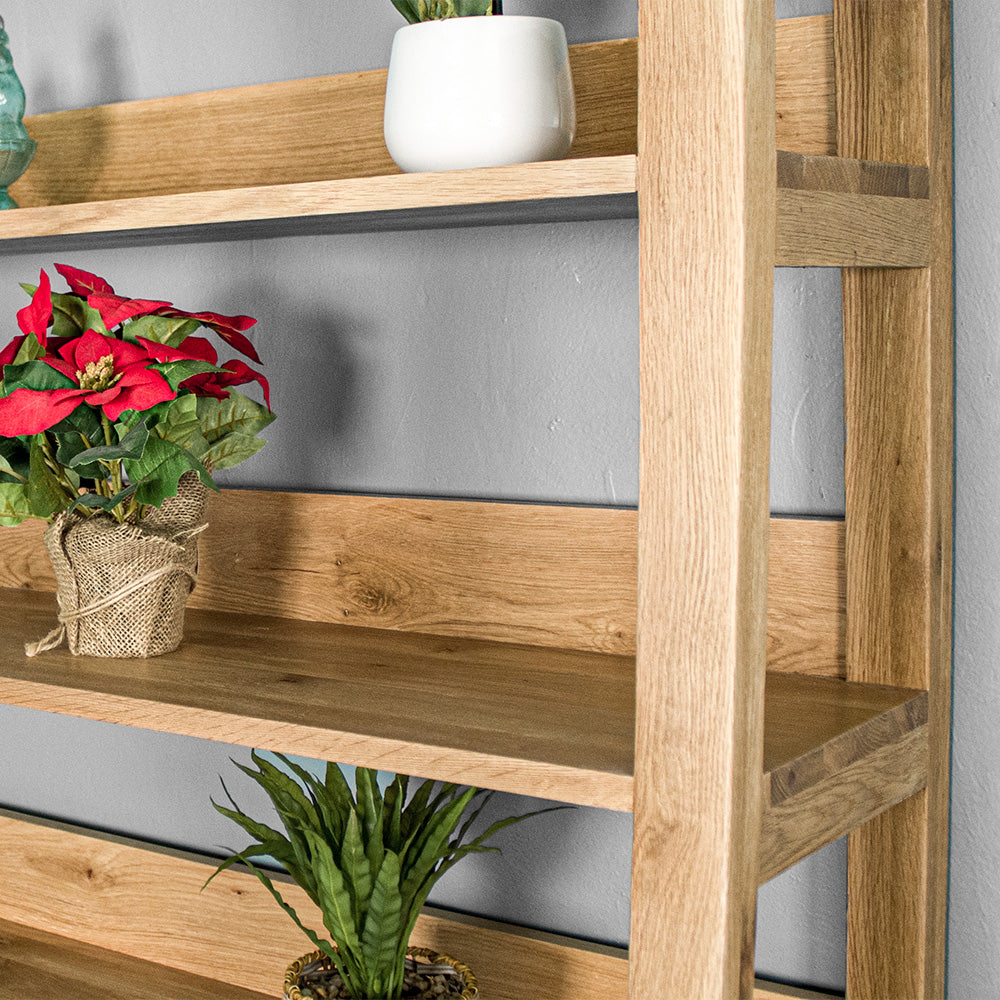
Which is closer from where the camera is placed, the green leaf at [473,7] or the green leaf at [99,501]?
the green leaf at [473,7]

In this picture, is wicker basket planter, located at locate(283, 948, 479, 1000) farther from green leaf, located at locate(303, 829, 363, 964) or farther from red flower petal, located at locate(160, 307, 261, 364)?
red flower petal, located at locate(160, 307, 261, 364)

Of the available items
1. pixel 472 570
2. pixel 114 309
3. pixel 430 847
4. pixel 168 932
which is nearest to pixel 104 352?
pixel 114 309

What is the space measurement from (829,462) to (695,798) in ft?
1.38

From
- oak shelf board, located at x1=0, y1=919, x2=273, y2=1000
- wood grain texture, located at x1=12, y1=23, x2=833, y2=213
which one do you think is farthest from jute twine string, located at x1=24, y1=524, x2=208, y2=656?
oak shelf board, located at x1=0, y1=919, x2=273, y2=1000

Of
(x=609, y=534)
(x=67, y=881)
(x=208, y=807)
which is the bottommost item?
(x=67, y=881)

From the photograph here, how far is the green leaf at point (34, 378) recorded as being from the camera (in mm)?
999

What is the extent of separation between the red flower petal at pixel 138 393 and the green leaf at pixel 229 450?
9cm

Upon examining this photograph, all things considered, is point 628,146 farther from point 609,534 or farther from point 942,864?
point 942,864

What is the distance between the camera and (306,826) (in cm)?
103

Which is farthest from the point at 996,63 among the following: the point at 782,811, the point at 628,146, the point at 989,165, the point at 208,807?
the point at 208,807

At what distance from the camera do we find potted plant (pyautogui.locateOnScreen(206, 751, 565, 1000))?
100cm

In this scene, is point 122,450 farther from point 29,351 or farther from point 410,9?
point 410,9

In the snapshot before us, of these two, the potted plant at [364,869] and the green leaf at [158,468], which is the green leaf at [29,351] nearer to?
the green leaf at [158,468]

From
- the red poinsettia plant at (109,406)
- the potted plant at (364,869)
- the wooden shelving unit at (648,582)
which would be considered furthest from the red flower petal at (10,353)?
the potted plant at (364,869)
